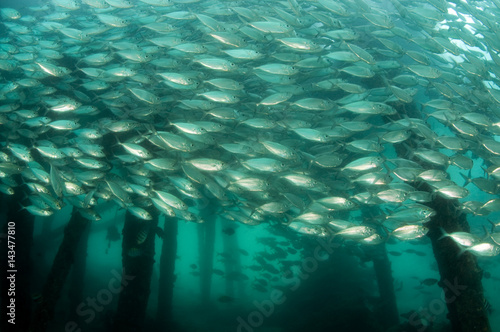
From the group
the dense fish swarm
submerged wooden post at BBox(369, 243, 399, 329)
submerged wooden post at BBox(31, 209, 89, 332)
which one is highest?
the dense fish swarm

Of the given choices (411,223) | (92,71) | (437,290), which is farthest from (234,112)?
(437,290)

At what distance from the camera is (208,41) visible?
693 centimetres

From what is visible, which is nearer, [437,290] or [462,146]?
[462,146]

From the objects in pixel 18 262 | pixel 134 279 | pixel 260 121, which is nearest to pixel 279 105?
pixel 260 121

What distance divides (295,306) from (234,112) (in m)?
15.6

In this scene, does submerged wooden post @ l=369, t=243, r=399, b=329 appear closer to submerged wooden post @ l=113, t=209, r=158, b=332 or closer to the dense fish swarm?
the dense fish swarm

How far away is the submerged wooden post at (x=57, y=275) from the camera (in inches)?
324

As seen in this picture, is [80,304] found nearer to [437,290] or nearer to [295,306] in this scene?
[295,306]

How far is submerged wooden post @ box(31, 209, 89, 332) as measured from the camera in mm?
8219

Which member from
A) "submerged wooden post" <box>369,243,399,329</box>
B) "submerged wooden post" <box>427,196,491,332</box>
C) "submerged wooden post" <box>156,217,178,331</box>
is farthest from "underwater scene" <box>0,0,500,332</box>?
"submerged wooden post" <box>156,217,178,331</box>

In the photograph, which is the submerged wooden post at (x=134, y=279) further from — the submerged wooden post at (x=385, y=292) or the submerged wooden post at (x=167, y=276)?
the submerged wooden post at (x=385, y=292)

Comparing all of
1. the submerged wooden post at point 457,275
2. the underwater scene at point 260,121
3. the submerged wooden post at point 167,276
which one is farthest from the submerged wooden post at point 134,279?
the submerged wooden post at point 457,275

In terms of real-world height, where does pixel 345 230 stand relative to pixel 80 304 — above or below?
above

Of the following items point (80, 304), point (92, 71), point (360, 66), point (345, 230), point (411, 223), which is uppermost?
point (360, 66)
